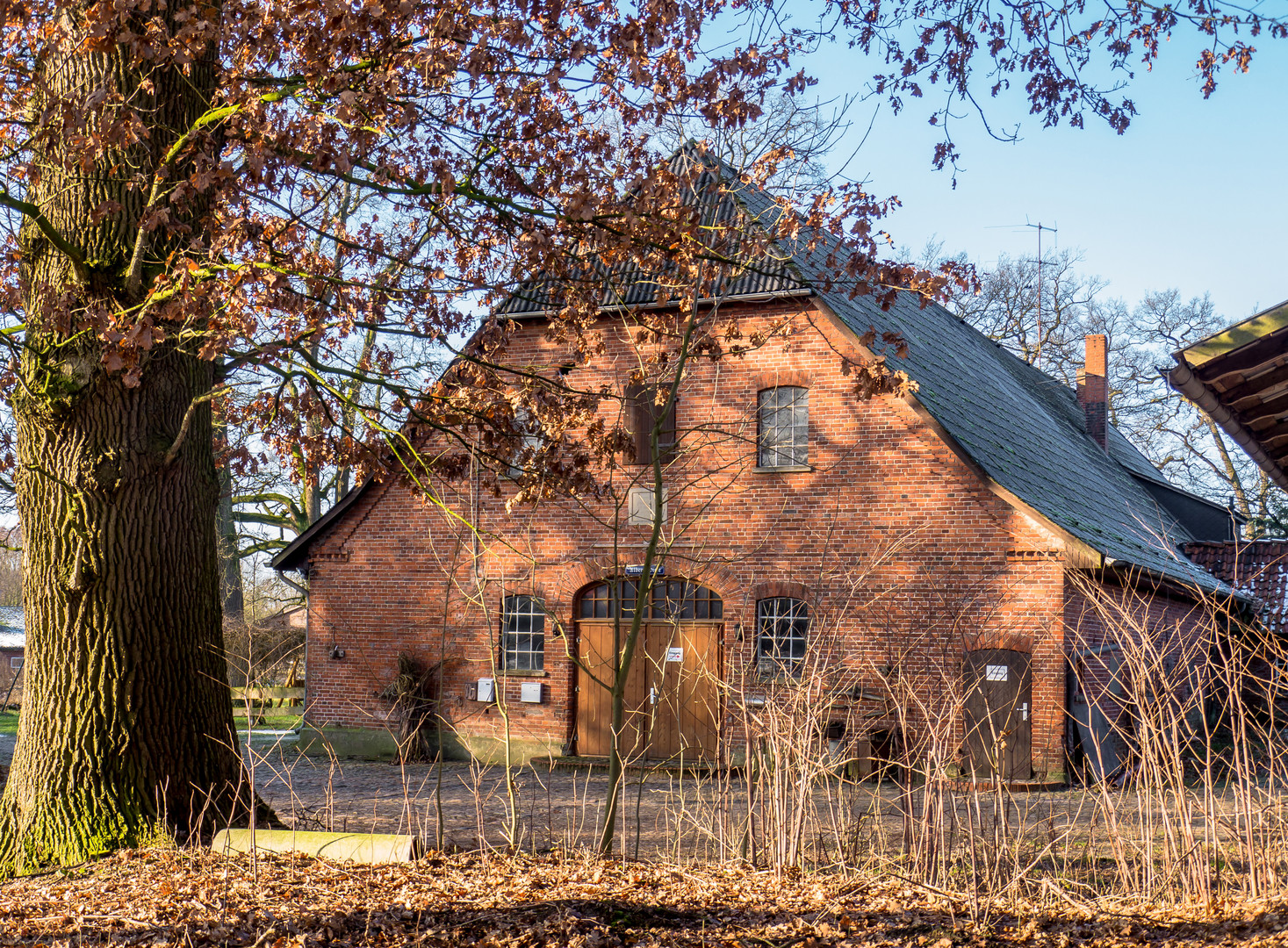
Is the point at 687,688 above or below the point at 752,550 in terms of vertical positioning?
below

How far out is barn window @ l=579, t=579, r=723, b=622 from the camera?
1712 cm

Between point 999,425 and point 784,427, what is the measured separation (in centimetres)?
411

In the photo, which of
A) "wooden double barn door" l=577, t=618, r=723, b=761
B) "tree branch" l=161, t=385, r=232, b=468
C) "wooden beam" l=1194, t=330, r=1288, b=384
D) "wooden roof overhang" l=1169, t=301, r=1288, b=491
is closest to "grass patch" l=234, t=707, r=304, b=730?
"wooden double barn door" l=577, t=618, r=723, b=761

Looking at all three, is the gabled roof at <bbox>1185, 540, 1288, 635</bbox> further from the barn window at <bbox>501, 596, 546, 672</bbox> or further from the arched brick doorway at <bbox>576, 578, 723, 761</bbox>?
the barn window at <bbox>501, 596, 546, 672</bbox>

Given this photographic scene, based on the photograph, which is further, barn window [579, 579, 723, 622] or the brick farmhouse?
barn window [579, 579, 723, 622]

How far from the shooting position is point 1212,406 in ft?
19.2

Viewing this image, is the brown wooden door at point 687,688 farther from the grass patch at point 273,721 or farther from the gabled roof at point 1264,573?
the gabled roof at point 1264,573

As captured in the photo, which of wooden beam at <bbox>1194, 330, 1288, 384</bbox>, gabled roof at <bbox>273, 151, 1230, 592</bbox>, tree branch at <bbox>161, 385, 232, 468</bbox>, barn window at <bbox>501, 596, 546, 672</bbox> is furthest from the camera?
barn window at <bbox>501, 596, 546, 672</bbox>

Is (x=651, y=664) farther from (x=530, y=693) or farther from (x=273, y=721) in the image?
(x=273, y=721)

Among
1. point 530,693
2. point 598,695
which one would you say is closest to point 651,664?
point 598,695

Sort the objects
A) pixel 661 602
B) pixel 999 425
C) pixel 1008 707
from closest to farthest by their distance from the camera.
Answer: pixel 1008 707 < pixel 661 602 < pixel 999 425

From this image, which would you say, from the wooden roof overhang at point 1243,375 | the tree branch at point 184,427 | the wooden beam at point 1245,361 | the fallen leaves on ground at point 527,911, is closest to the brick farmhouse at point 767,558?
the tree branch at point 184,427

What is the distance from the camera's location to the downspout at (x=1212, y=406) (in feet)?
18.5

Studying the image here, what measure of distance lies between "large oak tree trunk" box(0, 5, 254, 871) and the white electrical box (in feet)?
30.7
